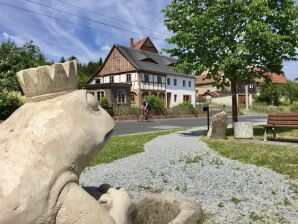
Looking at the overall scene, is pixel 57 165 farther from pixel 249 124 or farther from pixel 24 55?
pixel 24 55

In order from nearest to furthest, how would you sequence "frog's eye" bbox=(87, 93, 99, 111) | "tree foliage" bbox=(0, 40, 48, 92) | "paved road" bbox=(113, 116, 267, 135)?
"frog's eye" bbox=(87, 93, 99, 111)
"paved road" bbox=(113, 116, 267, 135)
"tree foliage" bbox=(0, 40, 48, 92)

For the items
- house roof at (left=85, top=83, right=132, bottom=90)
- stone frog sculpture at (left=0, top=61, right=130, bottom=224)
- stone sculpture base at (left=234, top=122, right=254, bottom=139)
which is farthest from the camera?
house roof at (left=85, top=83, right=132, bottom=90)

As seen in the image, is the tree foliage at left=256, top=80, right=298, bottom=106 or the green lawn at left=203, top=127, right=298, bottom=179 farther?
the tree foliage at left=256, top=80, right=298, bottom=106

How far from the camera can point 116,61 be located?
49.7 m

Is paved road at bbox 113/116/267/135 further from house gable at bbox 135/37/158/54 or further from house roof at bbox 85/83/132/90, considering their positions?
house gable at bbox 135/37/158/54

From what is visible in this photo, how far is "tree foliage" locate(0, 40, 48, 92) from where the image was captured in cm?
2536

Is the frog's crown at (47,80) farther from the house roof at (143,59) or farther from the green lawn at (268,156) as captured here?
the house roof at (143,59)

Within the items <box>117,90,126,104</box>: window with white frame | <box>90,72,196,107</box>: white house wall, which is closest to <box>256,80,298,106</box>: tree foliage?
<box>90,72,196,107</box>: white house wall

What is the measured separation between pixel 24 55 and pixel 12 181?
30.8 m

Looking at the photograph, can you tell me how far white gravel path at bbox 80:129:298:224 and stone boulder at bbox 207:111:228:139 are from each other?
3.88 metres

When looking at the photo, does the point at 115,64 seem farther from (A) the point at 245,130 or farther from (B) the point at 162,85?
(A) the point at 245,130

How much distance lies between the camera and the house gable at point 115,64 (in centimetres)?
4806

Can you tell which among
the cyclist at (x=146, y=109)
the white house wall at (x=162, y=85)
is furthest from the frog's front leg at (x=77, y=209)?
the white house wall at (x=162, y=85)

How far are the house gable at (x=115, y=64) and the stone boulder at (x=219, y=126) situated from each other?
34.6 meters
